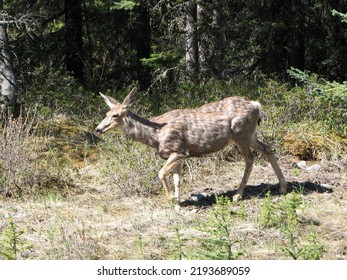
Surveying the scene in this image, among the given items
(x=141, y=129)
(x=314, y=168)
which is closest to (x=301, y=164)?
(x=314, y=168)

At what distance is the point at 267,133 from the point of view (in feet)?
38.4

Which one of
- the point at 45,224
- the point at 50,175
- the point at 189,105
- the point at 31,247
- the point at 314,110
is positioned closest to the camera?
the point at 31,247

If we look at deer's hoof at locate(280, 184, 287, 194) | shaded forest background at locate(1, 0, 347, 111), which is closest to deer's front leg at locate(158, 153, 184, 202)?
deer's hoof at locate(280, 184, 287, 194)

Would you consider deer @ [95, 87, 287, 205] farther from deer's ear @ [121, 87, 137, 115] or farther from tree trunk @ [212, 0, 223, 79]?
tree trunk @ [212, 0, 223, 79]

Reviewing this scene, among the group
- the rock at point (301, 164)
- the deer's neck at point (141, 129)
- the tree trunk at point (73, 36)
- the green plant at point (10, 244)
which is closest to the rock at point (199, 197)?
the deer's neck at point (141, 129)

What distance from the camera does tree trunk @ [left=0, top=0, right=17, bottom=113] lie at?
13.5 metres

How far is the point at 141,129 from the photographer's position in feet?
30.8

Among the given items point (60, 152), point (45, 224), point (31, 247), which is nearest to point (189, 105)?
point (60, 152)

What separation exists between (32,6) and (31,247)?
615 inches

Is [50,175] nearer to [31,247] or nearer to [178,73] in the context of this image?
[31,247]

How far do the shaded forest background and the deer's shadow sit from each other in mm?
6338

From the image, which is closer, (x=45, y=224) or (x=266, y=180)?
(x=45, y=224)

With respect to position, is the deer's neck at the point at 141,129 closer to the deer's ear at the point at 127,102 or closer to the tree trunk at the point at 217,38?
the deer's ear at the point at 127,102

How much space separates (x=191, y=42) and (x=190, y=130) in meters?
9.61
